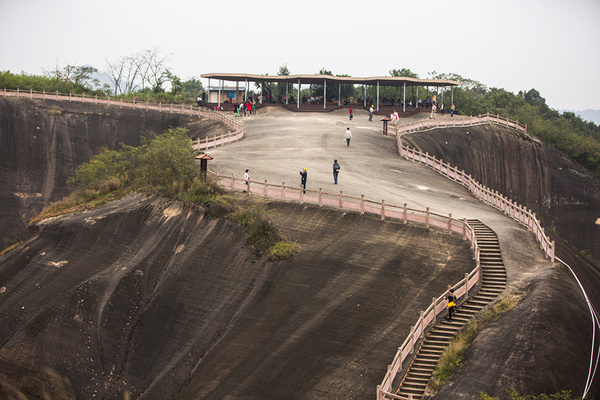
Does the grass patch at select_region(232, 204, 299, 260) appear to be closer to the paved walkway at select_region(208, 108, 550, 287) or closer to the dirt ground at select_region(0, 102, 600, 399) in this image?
the dirt ground at select_region(0, 102, 600, 399)

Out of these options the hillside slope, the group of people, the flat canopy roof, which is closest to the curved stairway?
the hillside slope

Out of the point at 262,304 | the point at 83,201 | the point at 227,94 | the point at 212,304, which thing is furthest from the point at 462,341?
the point at 227,94

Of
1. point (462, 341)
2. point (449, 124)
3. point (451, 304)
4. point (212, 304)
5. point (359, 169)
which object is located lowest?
point (212, 304)

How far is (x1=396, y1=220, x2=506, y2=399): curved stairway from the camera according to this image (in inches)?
1008

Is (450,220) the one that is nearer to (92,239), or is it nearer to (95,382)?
(95,382)

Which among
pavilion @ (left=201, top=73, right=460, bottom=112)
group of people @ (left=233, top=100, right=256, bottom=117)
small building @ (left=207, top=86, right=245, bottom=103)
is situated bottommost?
group of people @ (left=233, top=100, right=256, bottom=117)

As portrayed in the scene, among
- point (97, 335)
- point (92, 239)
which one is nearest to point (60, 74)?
point (92, 239)

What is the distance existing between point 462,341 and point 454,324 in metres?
1.47

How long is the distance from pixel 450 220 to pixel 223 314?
1126 centimetres

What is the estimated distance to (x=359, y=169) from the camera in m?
49.2

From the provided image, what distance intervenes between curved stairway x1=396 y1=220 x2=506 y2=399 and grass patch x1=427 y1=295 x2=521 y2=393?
35 cm

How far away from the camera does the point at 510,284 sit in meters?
29.7

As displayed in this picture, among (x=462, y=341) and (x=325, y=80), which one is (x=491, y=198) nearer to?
(x=462, y=341)

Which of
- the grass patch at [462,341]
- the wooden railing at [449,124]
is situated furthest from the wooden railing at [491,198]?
the grass patch at [462,341]
